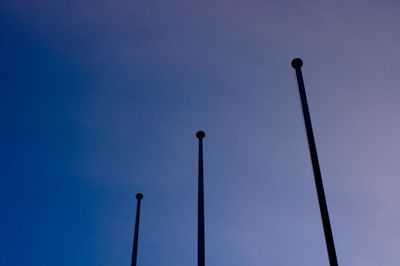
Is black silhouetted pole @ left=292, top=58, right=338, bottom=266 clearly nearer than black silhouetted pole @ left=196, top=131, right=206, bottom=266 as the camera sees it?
Yes

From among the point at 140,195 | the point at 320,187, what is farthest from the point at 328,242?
the point at 140,195

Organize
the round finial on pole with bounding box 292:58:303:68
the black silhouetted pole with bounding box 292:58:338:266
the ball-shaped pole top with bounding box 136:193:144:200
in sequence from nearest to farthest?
the black silhouetted pole with bounding box 292:58:338:266 < the round finial on pole with bounding box 292:58:303:68 < the ball-shaped pole top with bounding box 136:193:144:200

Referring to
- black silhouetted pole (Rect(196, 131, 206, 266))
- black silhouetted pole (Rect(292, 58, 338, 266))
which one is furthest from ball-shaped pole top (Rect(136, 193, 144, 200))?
black silhouetted pole (Rect(292, 58, 338, 266))

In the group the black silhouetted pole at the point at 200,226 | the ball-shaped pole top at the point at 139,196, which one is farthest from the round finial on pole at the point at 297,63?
the ball-shaped pole top at the point at 139,196

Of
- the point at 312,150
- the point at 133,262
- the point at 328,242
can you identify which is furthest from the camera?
the point at 133,262

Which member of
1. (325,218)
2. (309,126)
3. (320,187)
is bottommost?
(325,218)

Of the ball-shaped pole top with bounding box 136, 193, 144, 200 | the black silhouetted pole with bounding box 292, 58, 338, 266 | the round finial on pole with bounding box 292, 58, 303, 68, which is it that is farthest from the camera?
the ball-shaped pole top with bounding box 136, 193, 144, 200

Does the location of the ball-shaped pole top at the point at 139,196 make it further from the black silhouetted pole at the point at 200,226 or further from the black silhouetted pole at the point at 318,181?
the black silhouetted pole at the point at 318,181

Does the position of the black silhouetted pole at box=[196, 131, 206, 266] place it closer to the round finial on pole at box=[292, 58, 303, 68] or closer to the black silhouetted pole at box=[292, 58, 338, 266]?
the black silhouetted pole at box=[292, 58, 338, 266]

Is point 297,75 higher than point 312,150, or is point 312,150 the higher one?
point 297,75

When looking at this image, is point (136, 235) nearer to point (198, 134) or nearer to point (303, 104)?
point (198, 134)

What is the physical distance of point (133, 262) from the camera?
20.6 meters

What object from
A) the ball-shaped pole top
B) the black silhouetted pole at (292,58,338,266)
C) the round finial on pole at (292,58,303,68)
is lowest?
the black silhouetted pole at (292,58,338,266)

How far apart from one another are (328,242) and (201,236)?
696 centimetres
